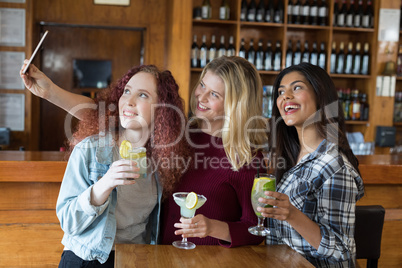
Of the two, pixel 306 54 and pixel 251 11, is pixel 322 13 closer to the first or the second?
pixel 306 54

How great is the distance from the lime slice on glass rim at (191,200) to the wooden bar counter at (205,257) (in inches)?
7.5

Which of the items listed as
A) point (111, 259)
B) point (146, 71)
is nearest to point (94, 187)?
point (111, 259)

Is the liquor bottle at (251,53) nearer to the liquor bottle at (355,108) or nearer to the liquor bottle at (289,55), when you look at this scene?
the liquor bottle at (289,55)

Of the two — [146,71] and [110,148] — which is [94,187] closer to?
[110,148]

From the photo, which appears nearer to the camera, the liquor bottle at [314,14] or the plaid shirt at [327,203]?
the plaid shirt at [327,203]

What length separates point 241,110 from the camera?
196 centimetres

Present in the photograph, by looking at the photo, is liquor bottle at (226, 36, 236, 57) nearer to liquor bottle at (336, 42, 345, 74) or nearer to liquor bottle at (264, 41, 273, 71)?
liquor bottle at (264, 41, 273, 71)

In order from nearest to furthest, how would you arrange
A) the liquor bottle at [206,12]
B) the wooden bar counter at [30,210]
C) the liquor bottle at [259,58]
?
the wooden bar counter at [30,210] < the liquor bottle at [206,12] < the liquor bottle at [259,58]

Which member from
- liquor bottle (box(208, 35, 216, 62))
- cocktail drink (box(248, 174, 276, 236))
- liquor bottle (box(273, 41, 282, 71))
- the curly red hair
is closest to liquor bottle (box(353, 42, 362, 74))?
liquor bottle (box(273, 41, 282, 71))

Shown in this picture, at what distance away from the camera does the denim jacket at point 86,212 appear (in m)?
1.61

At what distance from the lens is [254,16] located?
4867 mm

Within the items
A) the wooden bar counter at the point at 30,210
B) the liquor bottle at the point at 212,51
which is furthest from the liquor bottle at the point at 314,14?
the wooden bar counter at the point at 30,210

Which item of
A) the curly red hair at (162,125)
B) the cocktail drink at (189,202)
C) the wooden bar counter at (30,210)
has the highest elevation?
the curly red hair at (162,125)

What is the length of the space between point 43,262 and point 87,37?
3.42 metres
